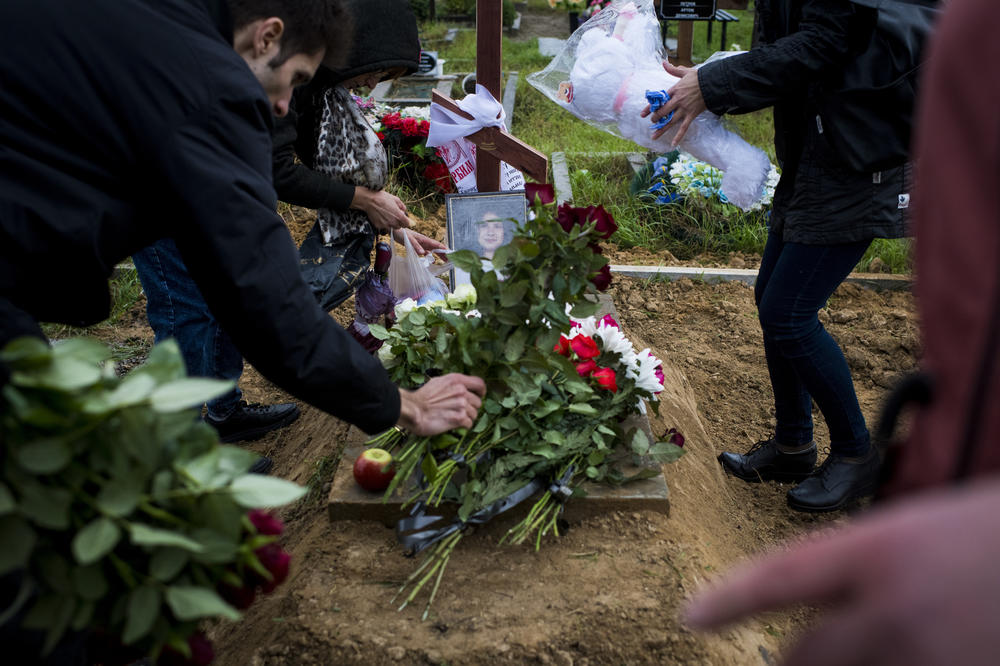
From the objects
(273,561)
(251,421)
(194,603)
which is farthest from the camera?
(251,421)

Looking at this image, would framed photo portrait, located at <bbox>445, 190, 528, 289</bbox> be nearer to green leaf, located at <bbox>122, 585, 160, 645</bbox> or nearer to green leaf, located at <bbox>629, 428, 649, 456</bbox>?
Answer: green leaf, located at <bbox>629, 428, 649, 456</bbox>

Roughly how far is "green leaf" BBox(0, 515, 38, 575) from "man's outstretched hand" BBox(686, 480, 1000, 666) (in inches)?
31.6

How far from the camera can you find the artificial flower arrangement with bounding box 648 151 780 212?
515 cm

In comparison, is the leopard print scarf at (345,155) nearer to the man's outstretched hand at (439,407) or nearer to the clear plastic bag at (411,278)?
the clear plastic bag at (411,278)

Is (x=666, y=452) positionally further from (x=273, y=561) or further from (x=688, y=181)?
(x=688, y=181)

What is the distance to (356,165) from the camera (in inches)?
118

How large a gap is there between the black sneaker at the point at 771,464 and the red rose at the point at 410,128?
3.72 meters

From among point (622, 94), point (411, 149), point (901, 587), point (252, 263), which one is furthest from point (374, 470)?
→ point (411, 149)

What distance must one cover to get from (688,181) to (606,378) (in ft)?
10.6

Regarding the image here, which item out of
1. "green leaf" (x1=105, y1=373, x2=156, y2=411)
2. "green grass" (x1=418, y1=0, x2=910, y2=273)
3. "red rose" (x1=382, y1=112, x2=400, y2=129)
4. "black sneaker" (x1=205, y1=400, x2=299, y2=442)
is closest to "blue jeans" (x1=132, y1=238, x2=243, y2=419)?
"black sneaker" (x1=205, y1=400, x2=299, y2=442)

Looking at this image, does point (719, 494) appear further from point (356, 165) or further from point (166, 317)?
point (166, 317)

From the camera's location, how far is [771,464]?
9.93ft

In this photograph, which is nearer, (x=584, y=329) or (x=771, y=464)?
(x=584, y=329)

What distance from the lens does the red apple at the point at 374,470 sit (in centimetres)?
222
